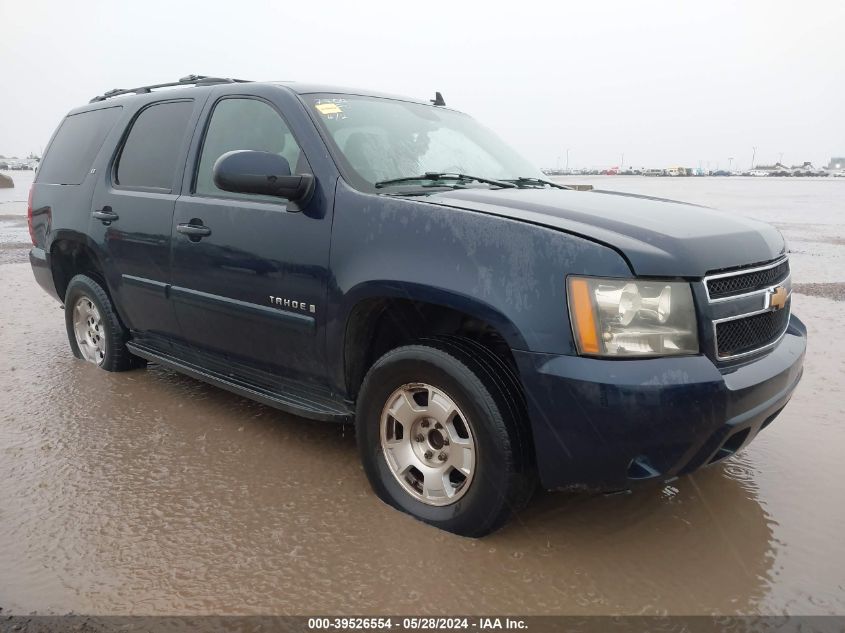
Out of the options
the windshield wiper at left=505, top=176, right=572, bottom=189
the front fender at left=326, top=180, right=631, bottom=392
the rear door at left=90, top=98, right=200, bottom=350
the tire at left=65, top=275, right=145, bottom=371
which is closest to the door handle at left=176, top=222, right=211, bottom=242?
the rear door at left=90, top=98, right=200, bottom=350

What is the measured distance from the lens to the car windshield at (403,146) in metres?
3.02

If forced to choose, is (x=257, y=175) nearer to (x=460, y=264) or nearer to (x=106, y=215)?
(x=460, y=264)

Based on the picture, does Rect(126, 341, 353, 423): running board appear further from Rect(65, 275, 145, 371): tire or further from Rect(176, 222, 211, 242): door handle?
Rect(65, 275, 145, 371): tire

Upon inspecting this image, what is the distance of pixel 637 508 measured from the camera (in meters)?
2.85

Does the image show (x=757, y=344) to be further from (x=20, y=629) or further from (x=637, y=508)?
(x=20, y=629)

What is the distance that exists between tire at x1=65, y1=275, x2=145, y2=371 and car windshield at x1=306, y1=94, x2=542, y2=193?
2.28 metres

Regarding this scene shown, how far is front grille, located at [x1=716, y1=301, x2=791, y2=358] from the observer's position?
2344 millimetres

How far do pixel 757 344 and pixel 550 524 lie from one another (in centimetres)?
110

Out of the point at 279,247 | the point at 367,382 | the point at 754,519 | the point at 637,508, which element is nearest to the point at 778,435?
the point at 754,519

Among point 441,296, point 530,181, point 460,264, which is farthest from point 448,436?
point 530,181

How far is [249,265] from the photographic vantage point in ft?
10.4

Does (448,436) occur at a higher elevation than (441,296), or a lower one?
lower

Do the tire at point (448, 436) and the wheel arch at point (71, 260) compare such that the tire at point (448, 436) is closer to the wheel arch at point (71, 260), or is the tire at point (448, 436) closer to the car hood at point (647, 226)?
the car hood at point (647, 226)

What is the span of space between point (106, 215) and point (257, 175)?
1.86m
